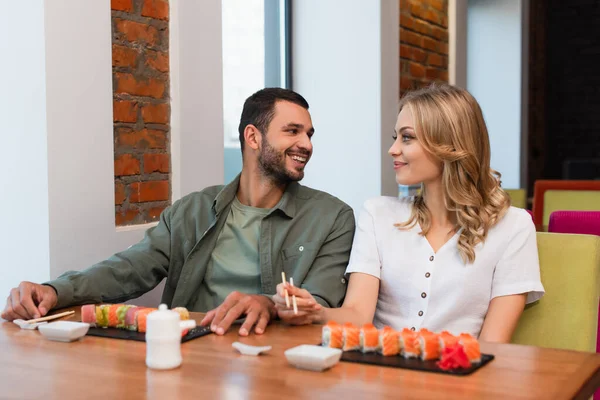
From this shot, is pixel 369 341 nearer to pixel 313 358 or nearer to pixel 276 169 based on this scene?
pixel 313 358

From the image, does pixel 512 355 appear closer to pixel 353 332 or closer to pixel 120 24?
pixel 353 332

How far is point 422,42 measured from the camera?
4.31 meters

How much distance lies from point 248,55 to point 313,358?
99.8 inches

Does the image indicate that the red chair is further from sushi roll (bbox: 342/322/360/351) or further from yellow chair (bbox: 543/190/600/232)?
yellow chair (bbox: 543/190/600/232)

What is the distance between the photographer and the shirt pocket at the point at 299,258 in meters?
1.97

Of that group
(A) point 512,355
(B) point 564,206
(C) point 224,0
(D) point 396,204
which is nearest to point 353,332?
(A) point 512,355

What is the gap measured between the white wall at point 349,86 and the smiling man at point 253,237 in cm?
156

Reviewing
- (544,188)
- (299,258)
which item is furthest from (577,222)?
(544,188)

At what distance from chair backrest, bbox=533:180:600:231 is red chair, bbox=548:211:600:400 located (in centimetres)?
154

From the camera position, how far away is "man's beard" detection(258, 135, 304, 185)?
7.12ft

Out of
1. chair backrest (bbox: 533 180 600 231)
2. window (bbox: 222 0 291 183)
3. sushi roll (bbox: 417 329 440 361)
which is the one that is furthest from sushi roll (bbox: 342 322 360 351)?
chair backrest (bbox: 533 180 600 231)

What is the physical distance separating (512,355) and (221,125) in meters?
1.55

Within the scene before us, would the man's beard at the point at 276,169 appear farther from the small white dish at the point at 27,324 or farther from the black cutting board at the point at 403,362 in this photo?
the black cutting board at the point at 403,362

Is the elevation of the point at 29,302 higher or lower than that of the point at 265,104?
lower
